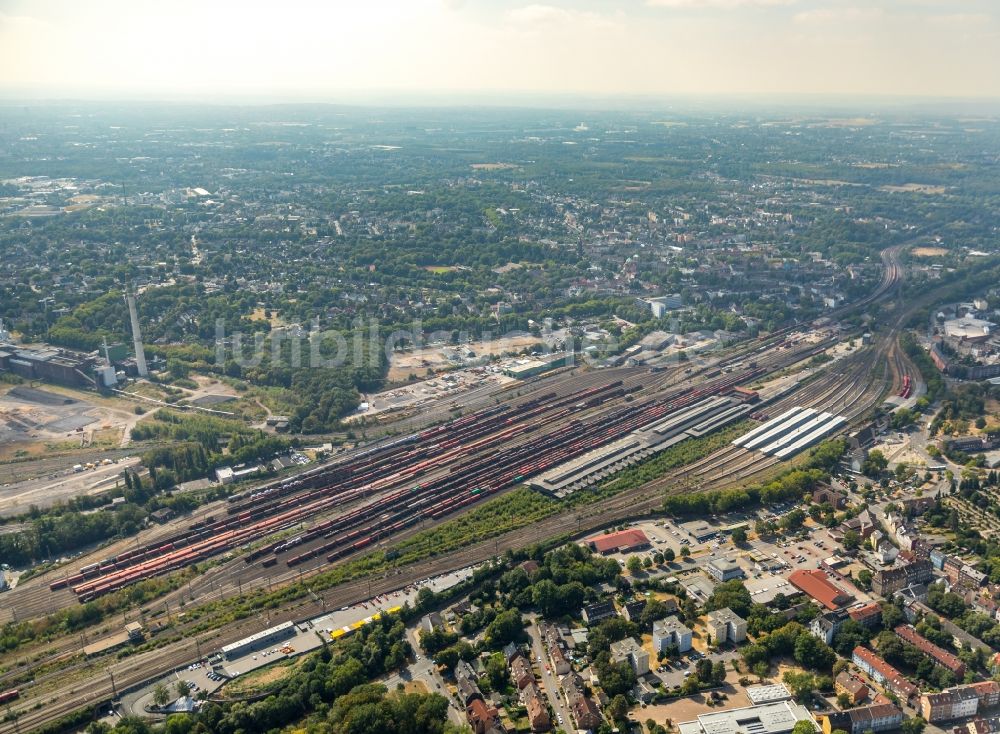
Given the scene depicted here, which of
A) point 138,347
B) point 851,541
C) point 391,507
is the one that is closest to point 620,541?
point 851,541

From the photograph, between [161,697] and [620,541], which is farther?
[620,541]

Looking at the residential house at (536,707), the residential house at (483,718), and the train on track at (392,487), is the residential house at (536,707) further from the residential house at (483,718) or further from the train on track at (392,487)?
the train on track at (392,487)

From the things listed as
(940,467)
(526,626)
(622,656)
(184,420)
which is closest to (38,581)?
(184,420)

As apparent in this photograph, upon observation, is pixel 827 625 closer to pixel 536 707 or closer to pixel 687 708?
pixel 687 708

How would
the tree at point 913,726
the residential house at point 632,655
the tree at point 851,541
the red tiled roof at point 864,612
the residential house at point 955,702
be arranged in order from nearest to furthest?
1. the tree at point 913,726
2. the residential house at point 955,702
3. the residential house at point 632,655
4. the red tiled roof at point 864,612
5. the tree at point 851,541

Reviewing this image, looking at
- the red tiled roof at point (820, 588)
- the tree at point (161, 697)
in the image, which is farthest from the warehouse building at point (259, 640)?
the red tiled roof at point (820, 588)
